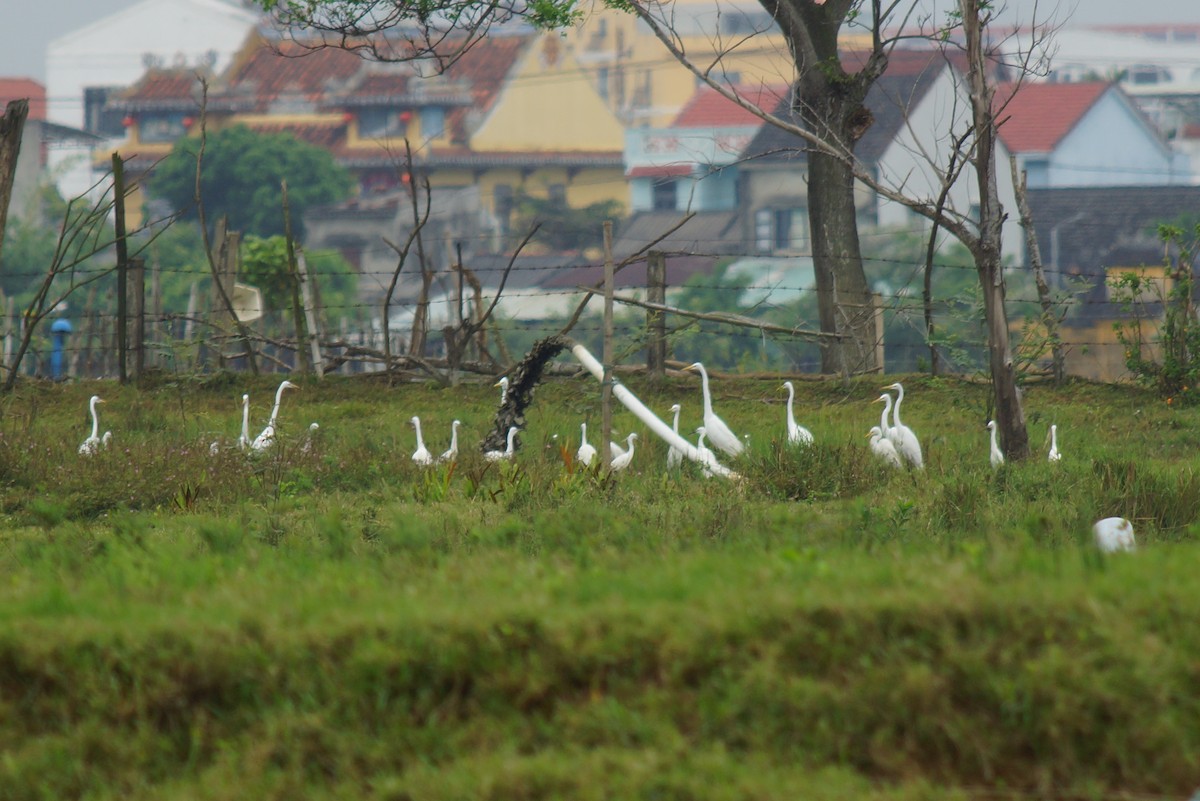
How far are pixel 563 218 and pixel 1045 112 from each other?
56.6ft

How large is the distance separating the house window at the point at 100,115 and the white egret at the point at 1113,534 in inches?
2599

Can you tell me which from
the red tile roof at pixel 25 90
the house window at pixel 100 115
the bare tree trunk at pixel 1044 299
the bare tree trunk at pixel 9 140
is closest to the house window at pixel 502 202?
the house window at pixel 100 115

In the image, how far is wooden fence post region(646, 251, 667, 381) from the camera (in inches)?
599

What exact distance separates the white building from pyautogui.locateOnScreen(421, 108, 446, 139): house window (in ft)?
48.2

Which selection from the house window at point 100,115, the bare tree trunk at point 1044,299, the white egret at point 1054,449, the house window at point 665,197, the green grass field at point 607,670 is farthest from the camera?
the house window at point 100,115

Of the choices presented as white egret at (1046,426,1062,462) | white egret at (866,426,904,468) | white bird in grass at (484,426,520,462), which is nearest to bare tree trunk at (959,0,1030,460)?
white egret at (1046,426,1062,462)

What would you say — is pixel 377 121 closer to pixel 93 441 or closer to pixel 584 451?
pixel 93 441

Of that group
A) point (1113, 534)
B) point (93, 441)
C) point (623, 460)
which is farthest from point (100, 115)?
point (1113, 534)

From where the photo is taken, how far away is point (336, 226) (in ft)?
165

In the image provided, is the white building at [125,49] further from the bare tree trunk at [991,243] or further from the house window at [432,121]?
the bare tree trunk at [991,243]

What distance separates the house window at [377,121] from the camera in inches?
2334

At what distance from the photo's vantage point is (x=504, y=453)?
11.7m

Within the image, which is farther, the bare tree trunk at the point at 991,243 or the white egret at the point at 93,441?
the white egret at the point at 93,441

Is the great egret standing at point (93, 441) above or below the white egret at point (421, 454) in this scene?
above
